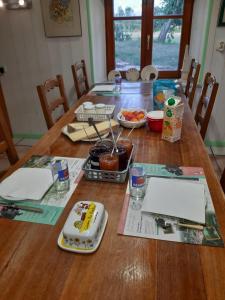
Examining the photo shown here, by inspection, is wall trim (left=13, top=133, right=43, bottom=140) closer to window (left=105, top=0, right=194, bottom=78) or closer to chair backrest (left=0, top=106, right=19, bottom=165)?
window (left=105, top=0, right=194, bottom=78)

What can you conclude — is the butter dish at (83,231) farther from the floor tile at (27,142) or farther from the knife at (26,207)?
the floor tile at (27,142)

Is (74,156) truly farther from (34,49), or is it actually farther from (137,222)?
(34,49)

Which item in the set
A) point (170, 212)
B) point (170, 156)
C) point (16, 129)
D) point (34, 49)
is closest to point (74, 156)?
point (170, 156)

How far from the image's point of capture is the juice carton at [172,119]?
112 cm

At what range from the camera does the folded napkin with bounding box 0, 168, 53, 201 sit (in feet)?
2.73

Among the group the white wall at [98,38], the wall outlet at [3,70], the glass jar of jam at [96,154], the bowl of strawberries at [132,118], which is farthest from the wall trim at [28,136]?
the glass jar of jam at [96,154]

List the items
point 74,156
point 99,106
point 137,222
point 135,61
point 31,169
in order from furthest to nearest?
1. point 135,61
2. point 99,106
3. point 74,156
4. point 31,169
5. point 137,222

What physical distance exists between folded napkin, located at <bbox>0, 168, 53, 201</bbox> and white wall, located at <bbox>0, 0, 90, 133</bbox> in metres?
1.96

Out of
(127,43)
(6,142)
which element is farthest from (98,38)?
(6,142)

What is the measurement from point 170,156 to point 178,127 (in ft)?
0.60

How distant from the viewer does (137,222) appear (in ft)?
2.38

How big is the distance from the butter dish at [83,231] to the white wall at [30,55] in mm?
2247

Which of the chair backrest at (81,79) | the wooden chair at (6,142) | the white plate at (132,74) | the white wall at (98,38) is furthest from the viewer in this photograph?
the white plate at (132,74)

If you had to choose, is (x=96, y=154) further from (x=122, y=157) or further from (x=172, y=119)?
(x=172, y=119)
